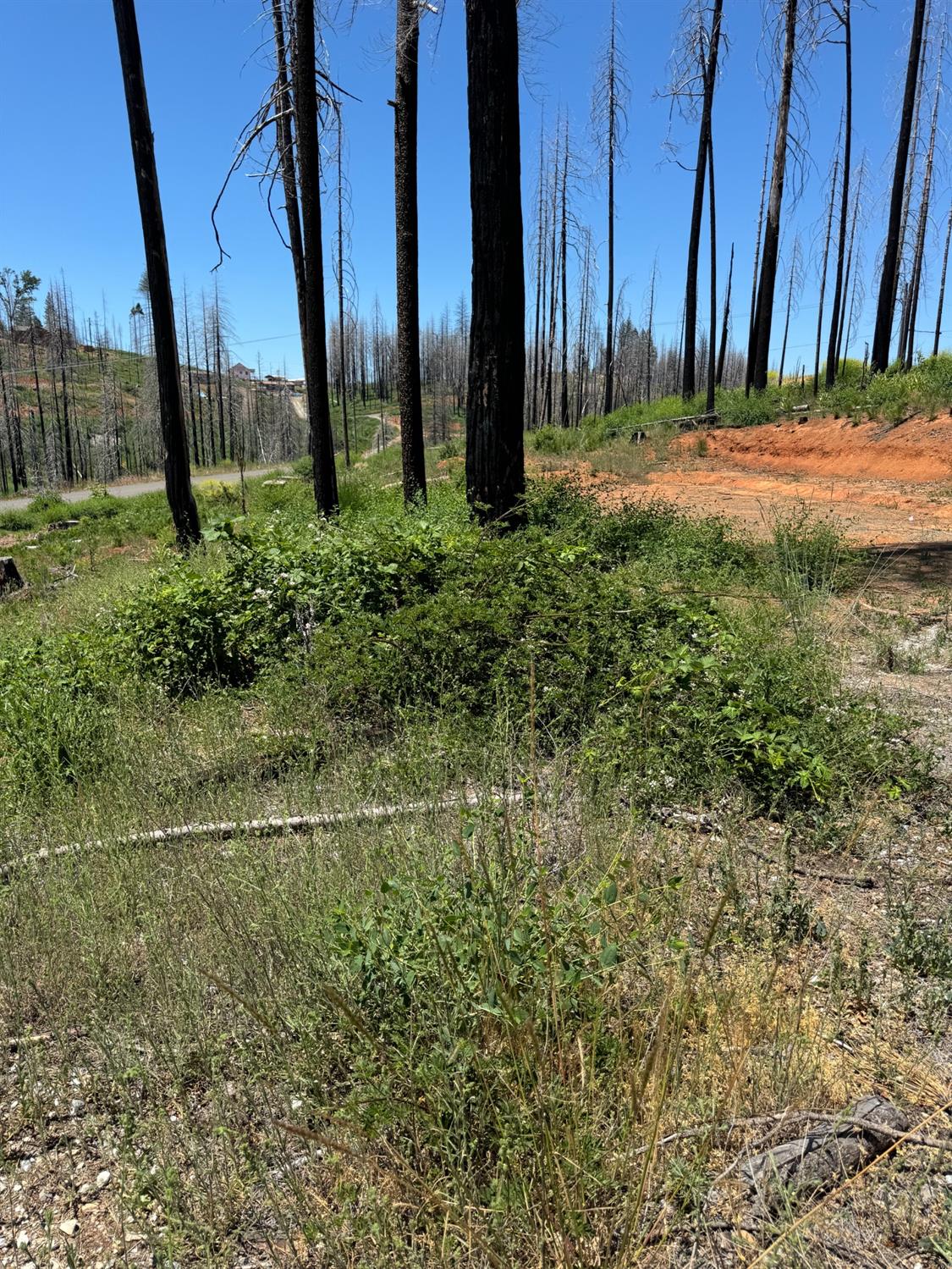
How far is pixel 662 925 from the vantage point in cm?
237

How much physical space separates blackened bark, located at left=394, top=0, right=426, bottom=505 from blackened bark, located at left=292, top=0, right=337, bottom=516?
3.39 ft

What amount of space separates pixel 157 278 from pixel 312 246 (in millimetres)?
1983

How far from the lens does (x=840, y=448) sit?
1591 centimetres

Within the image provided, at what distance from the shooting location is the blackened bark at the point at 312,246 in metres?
9.27

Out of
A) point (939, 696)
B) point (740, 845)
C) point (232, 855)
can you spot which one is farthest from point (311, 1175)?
point (939, 696)

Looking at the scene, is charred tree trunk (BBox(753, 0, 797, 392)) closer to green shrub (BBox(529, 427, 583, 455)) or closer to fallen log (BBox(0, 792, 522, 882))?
green shrub (BBox(529, 427, 583, 455))

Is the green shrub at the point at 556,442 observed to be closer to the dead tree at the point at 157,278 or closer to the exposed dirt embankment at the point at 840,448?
the exposed dirt embankment at the point at 840,448

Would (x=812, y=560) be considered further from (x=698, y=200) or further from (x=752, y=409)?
(x=698, y=200)

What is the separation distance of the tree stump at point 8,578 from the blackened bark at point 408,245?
222 inches

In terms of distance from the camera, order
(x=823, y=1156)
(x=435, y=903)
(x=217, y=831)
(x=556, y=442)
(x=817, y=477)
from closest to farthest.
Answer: (x=823, y=1156) < (x=435, y=903) < (x=217, y=831) < (x=817, y=477) < (x=556, y=442)

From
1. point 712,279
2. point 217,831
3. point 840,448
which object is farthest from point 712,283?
point 217,831

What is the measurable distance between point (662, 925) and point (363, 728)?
202 centimetres

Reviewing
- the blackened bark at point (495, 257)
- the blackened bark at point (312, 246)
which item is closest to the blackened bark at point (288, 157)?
the blackened bark at point (312, 246)

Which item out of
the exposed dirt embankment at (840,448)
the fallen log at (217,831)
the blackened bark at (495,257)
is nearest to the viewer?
the fallen log at (217,831)
